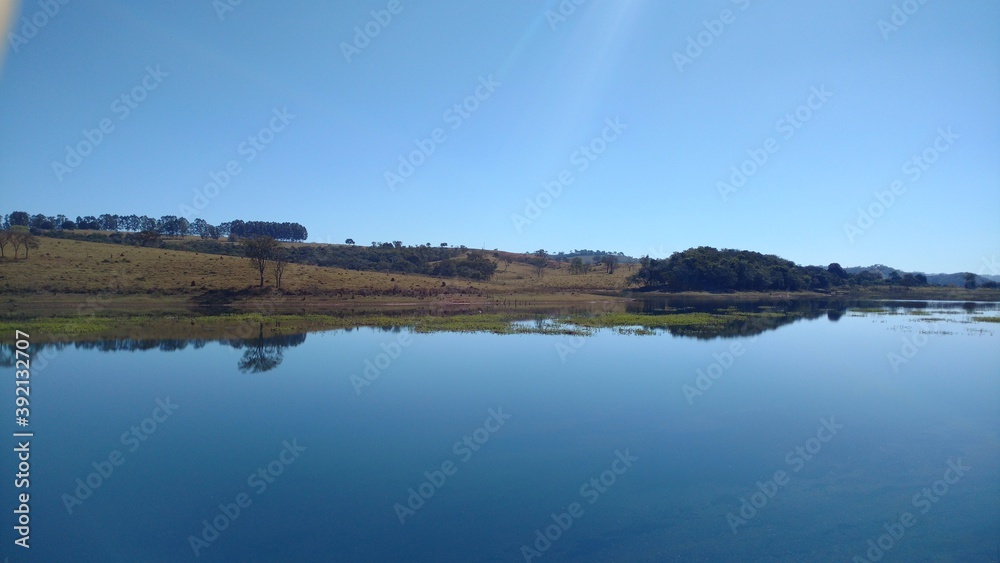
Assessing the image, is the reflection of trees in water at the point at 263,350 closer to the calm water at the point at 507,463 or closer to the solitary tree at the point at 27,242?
the calm water at the point at 507,463

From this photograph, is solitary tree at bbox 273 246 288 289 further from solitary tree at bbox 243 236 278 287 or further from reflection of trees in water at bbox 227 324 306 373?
reflection of trees in water at bbox 227 324 306 373

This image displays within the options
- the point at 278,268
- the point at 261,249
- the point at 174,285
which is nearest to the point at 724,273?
the point at 278,268

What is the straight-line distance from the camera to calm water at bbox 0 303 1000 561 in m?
9.73

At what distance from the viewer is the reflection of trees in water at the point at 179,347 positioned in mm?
24688

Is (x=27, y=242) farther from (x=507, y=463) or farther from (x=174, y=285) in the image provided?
(x=507, y=463)

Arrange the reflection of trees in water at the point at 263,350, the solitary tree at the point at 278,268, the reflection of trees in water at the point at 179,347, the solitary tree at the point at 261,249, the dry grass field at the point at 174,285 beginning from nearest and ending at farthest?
the reflection of trees in water at the point at 179,347
the reflection of trees in water at the point at 263,350
the dry grass field at the point at 174,285
the solitary tree at the point at 278,268
the solitary tree at the point at 261,249

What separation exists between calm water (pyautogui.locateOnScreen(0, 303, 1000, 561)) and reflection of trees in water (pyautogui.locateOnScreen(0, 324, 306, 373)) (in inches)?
27.8

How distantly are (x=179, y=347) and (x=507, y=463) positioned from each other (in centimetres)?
2281

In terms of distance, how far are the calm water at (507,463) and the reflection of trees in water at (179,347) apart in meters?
0.71

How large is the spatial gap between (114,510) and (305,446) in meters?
4.30

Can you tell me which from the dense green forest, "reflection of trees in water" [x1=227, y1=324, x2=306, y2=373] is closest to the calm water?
"reflection of trees in water" [x1=227, y1=324, x2=306, y2=373]

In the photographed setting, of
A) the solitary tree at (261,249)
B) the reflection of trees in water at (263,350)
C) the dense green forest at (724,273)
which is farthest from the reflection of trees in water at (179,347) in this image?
the dense green forest at (724,273)

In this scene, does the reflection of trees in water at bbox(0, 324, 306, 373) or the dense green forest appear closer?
the reflection of trees in water at bbox(0, 324, 306, 373)

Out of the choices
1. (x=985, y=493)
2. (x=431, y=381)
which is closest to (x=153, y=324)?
(x=431, y=381)
